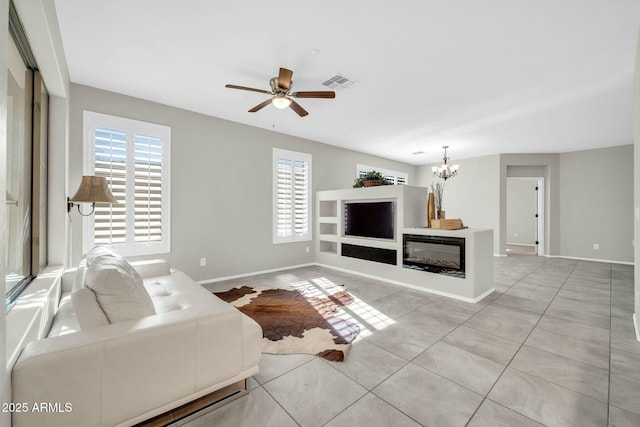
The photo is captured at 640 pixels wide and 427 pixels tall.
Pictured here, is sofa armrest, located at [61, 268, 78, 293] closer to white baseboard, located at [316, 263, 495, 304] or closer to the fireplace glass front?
white baseboard, located at [316, 263, 495, 304]

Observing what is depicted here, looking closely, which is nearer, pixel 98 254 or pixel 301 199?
pixel 98 254

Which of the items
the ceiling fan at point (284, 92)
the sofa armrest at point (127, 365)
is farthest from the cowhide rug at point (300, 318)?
the ceiling fan at point (284, 92)

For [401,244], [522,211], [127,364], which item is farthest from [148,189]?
[522,211]

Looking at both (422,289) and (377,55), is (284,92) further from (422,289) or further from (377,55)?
(422,289)

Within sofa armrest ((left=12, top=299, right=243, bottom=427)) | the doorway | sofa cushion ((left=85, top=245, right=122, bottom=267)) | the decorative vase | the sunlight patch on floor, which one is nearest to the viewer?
sofa armrest ((left=12, top=299, right=243, bottom=427))

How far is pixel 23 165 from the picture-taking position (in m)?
2.12

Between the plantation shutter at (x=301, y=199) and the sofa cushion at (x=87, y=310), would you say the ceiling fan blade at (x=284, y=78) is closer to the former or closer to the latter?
the sofa cushion at (x=87, y=310)

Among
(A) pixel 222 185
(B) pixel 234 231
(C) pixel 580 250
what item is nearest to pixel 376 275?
(B) pixel 234 231

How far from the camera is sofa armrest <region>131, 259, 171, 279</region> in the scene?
2.92m

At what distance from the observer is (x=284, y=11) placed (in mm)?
2166

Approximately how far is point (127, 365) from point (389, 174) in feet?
24.4

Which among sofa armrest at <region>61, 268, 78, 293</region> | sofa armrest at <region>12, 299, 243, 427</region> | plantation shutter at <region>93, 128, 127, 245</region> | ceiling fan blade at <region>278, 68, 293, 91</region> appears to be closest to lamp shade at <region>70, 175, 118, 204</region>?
sofa armrest at <region>61, 268, 78, 293</region>

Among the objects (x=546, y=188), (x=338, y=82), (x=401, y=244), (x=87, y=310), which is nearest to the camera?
(x=87, y=310)

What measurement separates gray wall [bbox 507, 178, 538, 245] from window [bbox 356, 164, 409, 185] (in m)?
3.54
